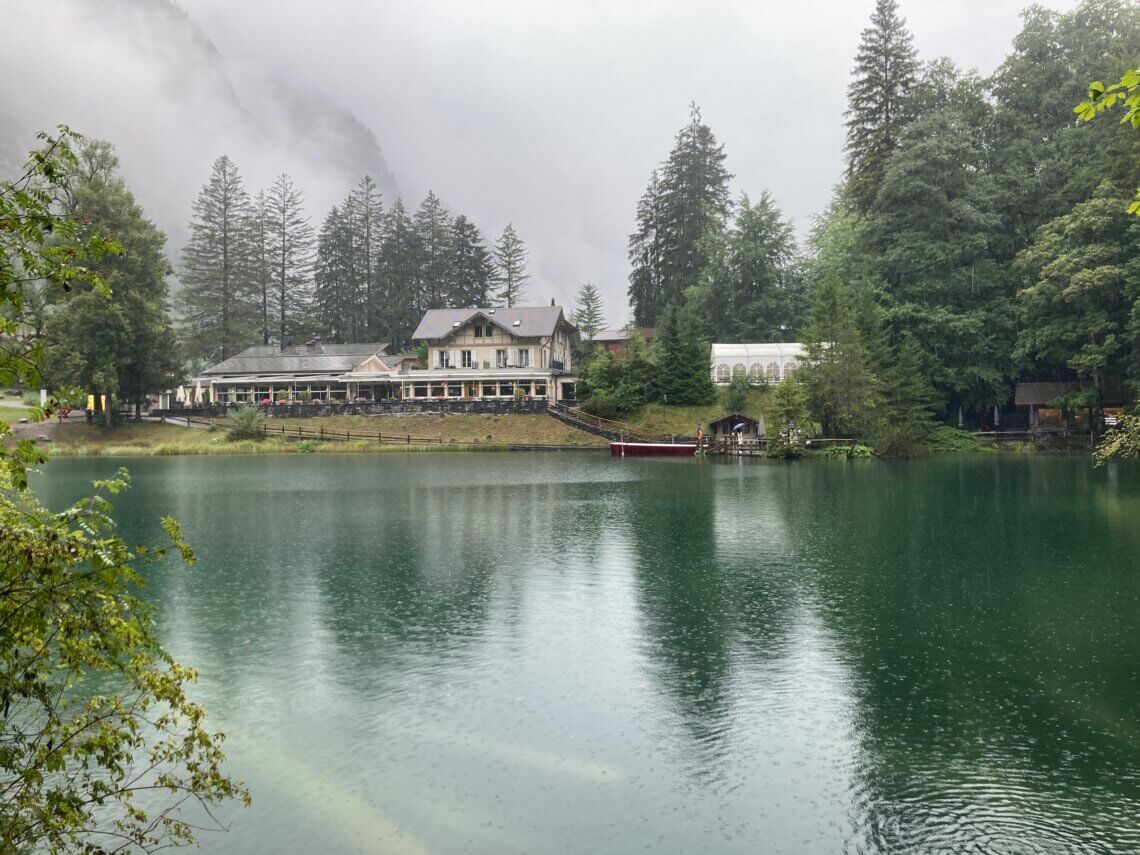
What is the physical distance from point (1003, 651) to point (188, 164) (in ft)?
665

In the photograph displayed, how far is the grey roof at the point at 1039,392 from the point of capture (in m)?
57.9

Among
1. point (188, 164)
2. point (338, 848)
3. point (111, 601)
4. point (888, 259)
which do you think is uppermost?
point (188, 164)

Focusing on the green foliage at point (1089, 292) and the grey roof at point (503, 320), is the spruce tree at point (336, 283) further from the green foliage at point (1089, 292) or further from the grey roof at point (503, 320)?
the green foliage at point (1089, 292)

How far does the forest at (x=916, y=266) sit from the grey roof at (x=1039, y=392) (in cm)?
89

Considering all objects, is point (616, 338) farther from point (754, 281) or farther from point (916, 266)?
point (916, 266)

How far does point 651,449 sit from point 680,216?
38157 millimetres

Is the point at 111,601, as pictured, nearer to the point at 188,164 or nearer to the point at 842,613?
the point at 842,613

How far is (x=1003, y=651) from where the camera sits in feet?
43.5

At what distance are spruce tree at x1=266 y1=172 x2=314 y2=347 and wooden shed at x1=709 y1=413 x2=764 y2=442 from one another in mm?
53580

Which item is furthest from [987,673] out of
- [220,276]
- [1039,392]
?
[220,276]

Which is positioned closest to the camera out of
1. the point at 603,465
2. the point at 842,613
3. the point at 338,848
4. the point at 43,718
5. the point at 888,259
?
the point at 338,848

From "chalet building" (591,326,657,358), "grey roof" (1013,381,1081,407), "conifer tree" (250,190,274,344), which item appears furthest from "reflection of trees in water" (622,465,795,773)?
"conifer tree" (250,190,274,344)

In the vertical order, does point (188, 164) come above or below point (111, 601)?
above

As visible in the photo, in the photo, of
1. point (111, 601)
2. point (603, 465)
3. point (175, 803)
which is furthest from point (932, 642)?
point (603, 465)
